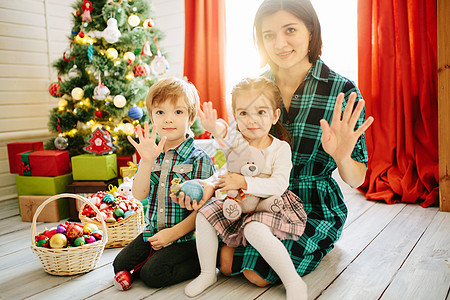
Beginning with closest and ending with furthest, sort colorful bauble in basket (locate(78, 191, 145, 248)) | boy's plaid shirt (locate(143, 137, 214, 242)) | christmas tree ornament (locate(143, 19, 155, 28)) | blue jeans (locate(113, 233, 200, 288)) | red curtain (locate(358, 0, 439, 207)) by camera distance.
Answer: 1. blue jeans (locate(113, 233, 200, 288))
2. boy's plaid shirt (locate(143, 137, 214, 242))
3. colorful bauble in basket (locate(78, 191, 145, 248))
4. red curtain (locate(358, 0, 439, 207))
5. christmas tree ornament (locate(143, 19, 155, 28))

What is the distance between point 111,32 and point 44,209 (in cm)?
119

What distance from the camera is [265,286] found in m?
1.41

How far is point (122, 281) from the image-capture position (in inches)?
56.4

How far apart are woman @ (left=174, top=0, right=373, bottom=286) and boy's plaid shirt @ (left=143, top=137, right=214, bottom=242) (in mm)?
235

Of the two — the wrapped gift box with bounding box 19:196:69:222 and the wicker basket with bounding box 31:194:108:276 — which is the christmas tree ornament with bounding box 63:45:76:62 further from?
the wicker basket with bounding box 31:194:108:276

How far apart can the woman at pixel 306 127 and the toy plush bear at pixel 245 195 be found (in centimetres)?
16

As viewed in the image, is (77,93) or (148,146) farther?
(77,93)

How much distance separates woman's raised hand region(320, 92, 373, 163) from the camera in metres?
1.28

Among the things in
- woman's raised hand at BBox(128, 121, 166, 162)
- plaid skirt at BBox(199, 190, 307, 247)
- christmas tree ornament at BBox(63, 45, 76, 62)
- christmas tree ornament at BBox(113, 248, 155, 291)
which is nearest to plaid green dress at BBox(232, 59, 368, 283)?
plaid skirt at BBox(199, 190, 307, 247)

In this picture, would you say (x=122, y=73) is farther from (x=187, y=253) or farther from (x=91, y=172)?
(x=187, y=253)

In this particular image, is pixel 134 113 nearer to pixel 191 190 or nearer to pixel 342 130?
pixel 191 190

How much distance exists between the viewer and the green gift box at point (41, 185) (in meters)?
2.44

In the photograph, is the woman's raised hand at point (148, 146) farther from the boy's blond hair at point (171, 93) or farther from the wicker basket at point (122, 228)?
the wicker basket at point (122, 228)

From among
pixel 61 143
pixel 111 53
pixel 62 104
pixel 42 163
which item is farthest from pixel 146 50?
pixel 42 163
